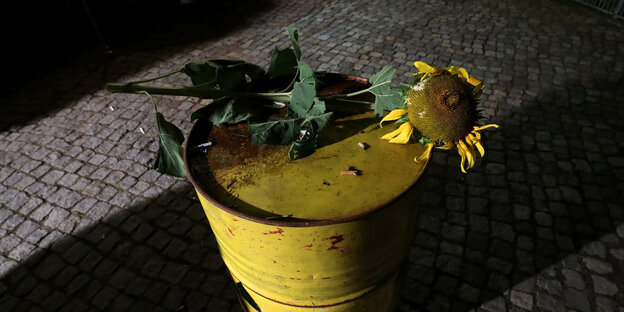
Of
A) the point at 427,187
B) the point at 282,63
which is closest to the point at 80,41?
the point at 282,63

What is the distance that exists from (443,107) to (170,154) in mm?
1374

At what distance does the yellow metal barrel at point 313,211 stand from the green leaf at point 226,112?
15cm

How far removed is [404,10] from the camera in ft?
27.0

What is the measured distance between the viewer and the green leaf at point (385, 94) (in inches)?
78.8

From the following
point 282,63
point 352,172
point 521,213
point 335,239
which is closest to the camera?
point 335,239

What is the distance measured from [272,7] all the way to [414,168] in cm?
788

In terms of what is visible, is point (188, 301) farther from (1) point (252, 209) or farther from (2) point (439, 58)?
(2) point (439, 58)

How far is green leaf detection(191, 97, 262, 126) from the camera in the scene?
2070 mm

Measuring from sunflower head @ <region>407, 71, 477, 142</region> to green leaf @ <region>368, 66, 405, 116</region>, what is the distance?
0.14 m

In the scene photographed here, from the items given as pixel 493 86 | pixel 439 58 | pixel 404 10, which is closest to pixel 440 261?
pixel 493 86

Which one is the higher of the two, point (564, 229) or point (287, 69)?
point (287, 69)

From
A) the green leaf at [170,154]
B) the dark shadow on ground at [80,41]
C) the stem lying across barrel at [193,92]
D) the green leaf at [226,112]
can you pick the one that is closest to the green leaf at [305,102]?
the stem lying across barrel at [193,92]

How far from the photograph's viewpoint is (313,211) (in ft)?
5.68

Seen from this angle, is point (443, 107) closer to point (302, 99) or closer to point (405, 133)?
point (405, 133)
